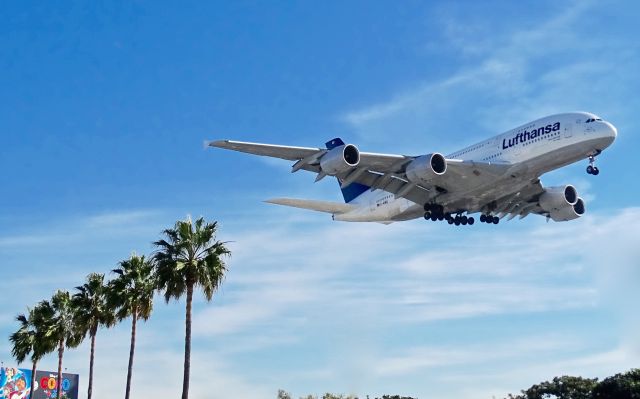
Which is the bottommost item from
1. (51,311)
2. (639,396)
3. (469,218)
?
(639,396)

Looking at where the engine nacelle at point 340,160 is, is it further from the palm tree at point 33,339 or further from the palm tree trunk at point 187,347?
the palm tree at point 33,339

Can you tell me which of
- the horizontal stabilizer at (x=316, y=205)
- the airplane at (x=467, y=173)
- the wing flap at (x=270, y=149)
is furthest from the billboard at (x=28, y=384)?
the wing flap at (x=270, y=149)

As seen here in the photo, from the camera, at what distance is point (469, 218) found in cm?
4578

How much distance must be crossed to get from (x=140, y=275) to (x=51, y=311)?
1324 centimetres

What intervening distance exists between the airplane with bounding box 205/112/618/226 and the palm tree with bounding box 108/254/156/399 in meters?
8.82

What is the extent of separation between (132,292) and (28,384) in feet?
173

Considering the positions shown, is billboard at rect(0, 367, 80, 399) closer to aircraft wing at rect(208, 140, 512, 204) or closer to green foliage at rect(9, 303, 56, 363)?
green foliage at rect(9, 303, 56, 363)

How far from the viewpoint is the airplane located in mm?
36781

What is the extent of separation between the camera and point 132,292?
42.1 meters

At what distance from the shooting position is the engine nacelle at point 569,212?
147ft

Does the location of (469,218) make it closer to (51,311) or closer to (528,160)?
(528,160)

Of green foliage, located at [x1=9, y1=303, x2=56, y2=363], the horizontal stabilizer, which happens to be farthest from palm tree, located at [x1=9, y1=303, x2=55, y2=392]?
the horizontal stabilizer

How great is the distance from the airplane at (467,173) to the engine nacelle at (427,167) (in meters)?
0.05

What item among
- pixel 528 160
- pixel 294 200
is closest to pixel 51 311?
pixel 294 200
